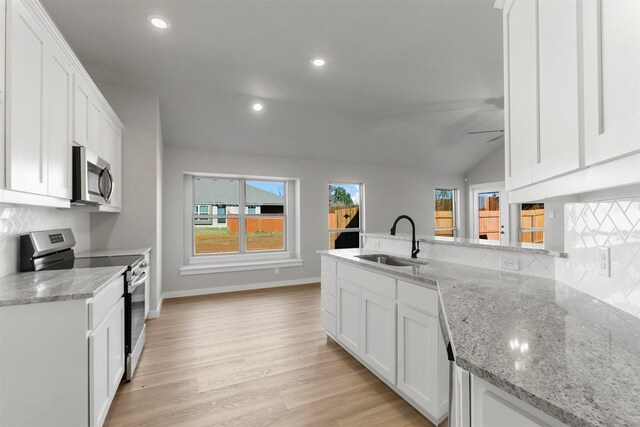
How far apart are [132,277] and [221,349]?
1113mm

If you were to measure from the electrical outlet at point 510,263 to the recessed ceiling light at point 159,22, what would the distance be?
3162mm

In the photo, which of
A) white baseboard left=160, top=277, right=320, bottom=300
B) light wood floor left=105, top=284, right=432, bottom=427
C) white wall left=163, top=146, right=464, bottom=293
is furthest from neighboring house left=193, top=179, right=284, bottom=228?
light wood floor left=105, top=284, right=432, bottom=427

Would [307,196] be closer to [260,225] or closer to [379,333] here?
[260,225]

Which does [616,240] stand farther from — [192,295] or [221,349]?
[192,295]

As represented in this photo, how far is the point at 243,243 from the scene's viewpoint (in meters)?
5.29

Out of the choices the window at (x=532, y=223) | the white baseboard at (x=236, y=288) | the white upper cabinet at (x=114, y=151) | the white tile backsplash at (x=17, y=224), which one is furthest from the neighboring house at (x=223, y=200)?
the window at (x=532, y=223)

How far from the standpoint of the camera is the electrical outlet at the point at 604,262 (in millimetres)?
1074

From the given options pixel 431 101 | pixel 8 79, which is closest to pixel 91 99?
pixel 8 79

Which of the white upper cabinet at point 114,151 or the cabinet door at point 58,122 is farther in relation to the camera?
the white upper cabinet at point 114,151

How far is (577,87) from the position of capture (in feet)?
2.40

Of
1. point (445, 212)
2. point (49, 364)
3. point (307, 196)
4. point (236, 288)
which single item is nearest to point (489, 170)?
point (445, 212)

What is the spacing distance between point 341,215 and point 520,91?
16.2ft

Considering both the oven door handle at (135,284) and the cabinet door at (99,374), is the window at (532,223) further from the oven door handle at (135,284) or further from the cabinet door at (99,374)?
the cabinet door at (99,374)

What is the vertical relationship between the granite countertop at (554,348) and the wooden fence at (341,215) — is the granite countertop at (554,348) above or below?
below
